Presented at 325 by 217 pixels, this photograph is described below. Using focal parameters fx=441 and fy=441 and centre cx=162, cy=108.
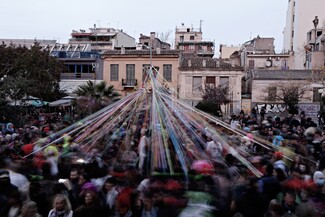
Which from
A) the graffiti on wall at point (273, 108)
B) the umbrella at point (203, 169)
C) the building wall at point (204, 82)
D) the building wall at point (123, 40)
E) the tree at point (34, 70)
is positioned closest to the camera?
the umbrella at point (203, 169)

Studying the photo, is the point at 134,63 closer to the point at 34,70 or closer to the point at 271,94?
the point at 34,70

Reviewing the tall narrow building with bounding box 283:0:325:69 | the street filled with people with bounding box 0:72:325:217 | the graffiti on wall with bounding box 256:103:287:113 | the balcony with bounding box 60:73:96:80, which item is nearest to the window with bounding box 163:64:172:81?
the balcony with bounding box 60:73:96:80

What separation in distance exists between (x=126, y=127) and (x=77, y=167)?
5.89 metres

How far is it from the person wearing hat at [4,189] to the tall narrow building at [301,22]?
37.4m

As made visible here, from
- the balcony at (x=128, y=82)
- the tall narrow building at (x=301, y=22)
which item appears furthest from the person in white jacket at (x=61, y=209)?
the tall narrow building at (x=301, y=22)

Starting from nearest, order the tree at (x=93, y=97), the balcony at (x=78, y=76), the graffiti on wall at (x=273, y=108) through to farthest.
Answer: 1. the tree at (x=93, y=97)
2. the graffiti on wall at (x=273, y=108)
3. the balcony at (x=78, y=76)

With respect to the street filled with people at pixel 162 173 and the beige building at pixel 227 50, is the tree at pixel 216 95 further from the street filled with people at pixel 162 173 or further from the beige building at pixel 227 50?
the beige building at pixel 227 50

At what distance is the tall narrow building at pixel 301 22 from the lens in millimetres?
42344

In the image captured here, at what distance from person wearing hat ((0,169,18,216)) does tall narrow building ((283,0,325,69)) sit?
123 feet

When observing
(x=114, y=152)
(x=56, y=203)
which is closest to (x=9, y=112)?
(x=114, y=152)

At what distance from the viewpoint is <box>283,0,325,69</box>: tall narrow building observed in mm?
42344

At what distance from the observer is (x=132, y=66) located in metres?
33.1

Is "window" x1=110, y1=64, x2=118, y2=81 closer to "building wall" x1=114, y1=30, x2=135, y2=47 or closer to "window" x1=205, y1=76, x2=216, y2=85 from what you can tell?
"window" x1=205, y1=76, x2=216, y2=85

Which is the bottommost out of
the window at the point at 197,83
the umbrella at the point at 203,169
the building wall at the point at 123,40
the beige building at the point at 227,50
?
the umbrella at the point at 203,169
